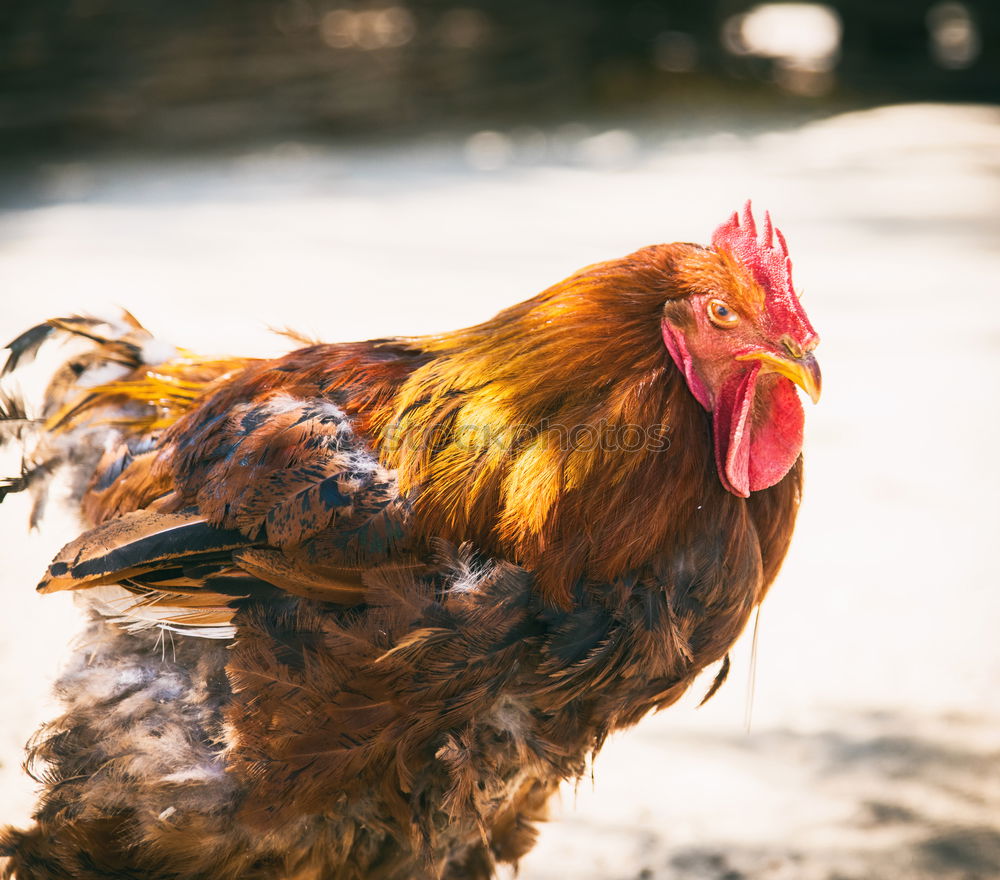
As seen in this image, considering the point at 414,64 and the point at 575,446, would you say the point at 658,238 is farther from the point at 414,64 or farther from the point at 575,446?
the point at 575,446

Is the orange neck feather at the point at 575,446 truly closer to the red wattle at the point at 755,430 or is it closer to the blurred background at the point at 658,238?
the red wattle at the point at 755,430

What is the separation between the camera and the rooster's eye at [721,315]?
6.37 feet

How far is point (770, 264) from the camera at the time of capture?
1.99 meters

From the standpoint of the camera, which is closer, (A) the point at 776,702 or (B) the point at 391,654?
(B) the point at 391,654

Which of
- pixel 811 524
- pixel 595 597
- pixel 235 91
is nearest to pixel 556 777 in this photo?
pixel 595 597

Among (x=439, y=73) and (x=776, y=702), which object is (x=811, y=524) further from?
(x=439, y=73)

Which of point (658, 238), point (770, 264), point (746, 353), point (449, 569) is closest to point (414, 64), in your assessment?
point (658, 238)

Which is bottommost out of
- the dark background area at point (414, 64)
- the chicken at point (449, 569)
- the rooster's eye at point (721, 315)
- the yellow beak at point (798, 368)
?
the chicken at point (449, 569)

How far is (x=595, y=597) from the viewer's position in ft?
6.34

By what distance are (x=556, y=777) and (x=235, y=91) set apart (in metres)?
9.64

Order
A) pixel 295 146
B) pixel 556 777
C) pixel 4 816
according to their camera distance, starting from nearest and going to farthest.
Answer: pixel 556 777
pixel 4 816
pixel 295 146

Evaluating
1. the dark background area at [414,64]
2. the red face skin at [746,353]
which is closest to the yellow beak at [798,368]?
the red face skin at [746,353]

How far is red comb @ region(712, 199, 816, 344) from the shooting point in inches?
76.2

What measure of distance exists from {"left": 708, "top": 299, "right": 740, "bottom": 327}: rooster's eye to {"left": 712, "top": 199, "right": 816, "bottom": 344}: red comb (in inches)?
Answer: 2.9
